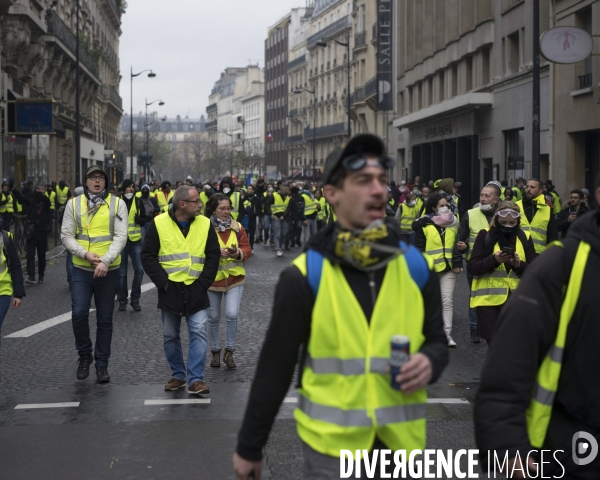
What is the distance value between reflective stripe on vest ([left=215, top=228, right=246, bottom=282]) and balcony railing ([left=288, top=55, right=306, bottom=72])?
4234 inches

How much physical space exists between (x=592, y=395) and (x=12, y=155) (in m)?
35.7

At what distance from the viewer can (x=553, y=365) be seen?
3.11 metres

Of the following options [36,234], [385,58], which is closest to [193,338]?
[36,234]

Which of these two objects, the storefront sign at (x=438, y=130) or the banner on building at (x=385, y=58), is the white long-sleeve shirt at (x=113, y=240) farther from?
the banner on building at (x=385, y=58)

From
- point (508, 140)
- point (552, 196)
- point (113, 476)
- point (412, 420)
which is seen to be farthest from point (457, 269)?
point (508, 140)

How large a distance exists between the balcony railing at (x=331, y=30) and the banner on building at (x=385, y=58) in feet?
109

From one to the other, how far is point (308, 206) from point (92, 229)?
64.4 feet

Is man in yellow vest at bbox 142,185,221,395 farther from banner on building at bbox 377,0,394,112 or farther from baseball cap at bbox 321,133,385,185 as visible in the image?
banner on building at bbox 377,0,394,112

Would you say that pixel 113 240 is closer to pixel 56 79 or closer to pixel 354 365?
pixel 354 365

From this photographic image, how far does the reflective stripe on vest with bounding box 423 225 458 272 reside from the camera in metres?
11.4

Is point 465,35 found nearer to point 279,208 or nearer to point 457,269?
point 279,208

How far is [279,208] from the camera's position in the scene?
27047 millimetres

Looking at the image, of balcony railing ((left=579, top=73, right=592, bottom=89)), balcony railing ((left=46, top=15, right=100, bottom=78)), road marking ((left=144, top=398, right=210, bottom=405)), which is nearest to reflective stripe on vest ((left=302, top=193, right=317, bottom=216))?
balcony railing ((left=579, top=73, right=592, bottom=89))

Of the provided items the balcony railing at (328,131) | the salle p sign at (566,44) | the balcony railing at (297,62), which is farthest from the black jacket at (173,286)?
the balcony railing at (297,62)
